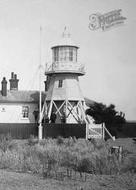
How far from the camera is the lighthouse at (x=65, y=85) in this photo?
4462cm

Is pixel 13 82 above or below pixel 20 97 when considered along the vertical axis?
above

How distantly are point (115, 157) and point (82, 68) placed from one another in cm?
2697

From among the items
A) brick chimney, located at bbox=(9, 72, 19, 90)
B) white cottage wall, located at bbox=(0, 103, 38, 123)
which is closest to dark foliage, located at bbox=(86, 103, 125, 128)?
white cottage wall, located at bbox=(0, 103, 38, 123)

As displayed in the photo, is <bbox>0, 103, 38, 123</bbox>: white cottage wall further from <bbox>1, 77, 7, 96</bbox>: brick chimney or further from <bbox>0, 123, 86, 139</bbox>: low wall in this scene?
<bbox>0, 123, 86, 139</bbox>: low wall

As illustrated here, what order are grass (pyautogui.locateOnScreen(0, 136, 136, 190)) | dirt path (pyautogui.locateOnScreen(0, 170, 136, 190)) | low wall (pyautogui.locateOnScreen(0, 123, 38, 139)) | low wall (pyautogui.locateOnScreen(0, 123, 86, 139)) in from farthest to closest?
1. low wall (pyautogui.locateOnScreen(0, 123, 38, 139))
2. low wall (pyautogui.locateOnScreen(0, 123, 86, 139))
3. grass (pyautogui.locateOnScreen(0, 136, 136, 190))
4. dirt path (pyautogui.locateOnScreen(0, 170, 136, 190))

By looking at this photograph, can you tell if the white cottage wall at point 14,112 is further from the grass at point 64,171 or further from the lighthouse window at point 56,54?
the grass at point 64,171

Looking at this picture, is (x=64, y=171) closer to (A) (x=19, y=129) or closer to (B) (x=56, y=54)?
(A) (x=19, y=129)

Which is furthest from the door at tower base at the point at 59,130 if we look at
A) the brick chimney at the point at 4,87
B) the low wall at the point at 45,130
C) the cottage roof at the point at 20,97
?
the brick chimney at the point at 4,87

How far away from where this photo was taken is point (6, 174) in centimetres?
1580

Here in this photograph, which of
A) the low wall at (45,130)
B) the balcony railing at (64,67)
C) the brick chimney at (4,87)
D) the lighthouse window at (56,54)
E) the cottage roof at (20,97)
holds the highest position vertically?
the lighthouse window at (56,54)

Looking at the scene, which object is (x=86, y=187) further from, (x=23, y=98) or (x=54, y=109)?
(x=23, y=98)

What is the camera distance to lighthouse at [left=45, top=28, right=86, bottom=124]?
1757 inches

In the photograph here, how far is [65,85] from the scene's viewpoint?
4628 centimetres

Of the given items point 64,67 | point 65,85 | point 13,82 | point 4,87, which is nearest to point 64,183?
point 64,67
